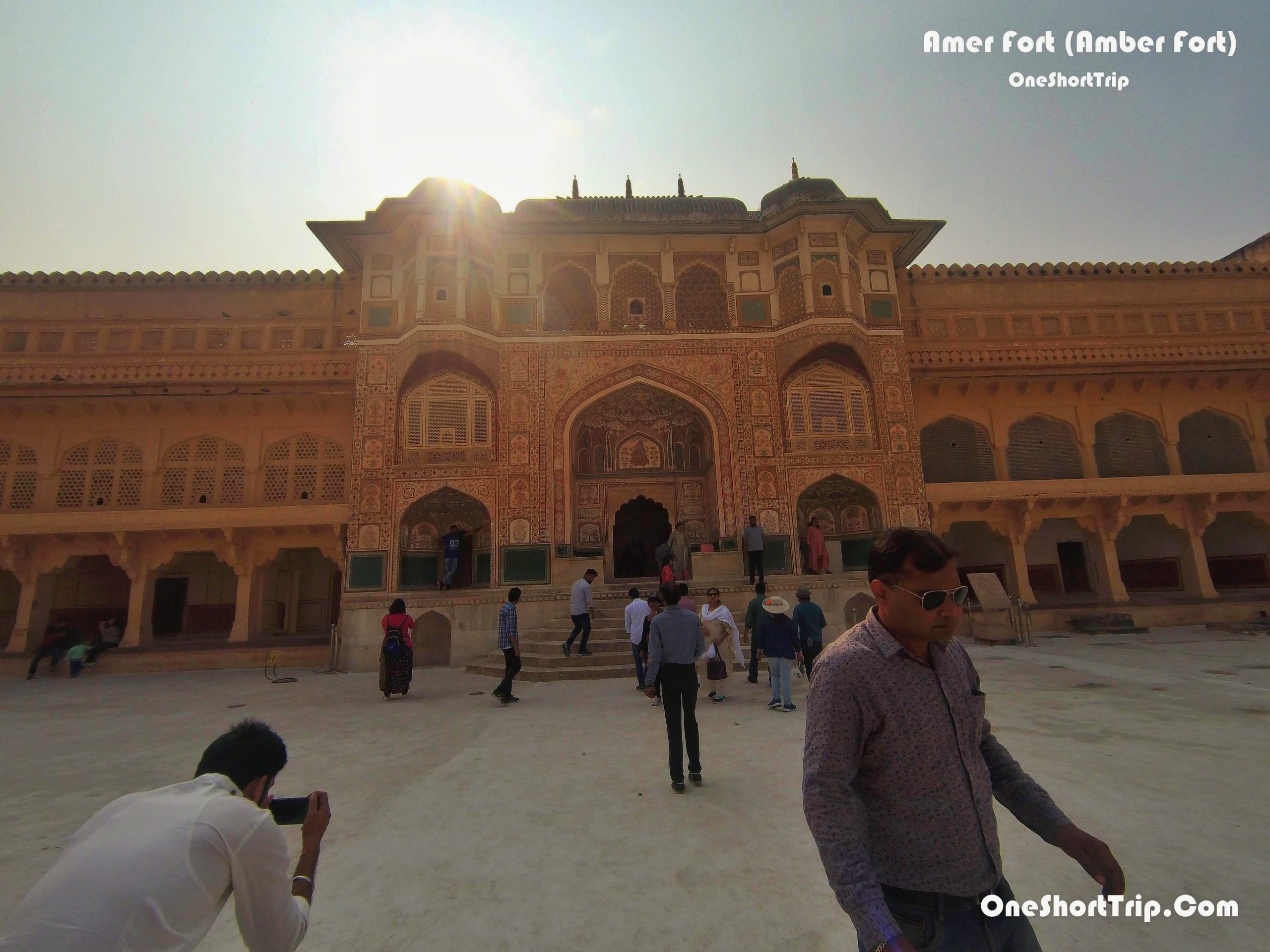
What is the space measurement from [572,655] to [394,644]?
2.92 m

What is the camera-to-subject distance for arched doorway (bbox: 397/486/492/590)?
Result: 1352 cm

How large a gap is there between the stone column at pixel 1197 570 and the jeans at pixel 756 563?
11130 mm


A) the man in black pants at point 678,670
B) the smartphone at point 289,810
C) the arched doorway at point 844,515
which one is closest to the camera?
the smartphone at point 289,810

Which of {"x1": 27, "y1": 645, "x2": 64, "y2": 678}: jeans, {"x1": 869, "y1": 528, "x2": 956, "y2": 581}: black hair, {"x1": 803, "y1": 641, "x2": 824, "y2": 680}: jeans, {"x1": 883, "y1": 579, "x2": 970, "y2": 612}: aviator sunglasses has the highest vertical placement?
{"x1": 869, "y1": 528, "x2": 956, "y2": 581}: black hair

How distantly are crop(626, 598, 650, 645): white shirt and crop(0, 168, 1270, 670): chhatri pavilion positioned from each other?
446 centimetres

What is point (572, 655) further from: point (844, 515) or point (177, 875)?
point (177, 875)

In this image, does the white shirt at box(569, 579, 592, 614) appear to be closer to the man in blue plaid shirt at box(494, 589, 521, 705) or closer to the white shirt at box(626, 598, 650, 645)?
the white shirt at box(626, 598, 650, 645)

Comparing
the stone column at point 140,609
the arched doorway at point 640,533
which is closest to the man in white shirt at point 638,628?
the arched doorway at point 640,533

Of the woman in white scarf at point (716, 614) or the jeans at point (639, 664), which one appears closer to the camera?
the woman in white scarf at point (716, 614)

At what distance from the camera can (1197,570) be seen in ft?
49.2

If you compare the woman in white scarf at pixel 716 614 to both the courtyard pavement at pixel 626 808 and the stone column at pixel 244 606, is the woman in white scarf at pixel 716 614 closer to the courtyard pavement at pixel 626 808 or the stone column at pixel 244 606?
the courtyard pavement at pixel 626 808

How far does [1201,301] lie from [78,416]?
28.7 meters

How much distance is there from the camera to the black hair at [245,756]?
1615 millimetres

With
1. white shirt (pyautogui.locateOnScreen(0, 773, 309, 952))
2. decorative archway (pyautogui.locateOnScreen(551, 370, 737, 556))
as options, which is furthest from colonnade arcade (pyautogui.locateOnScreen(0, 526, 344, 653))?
white shirt (pyautogui.locateOnScreen(0, 773, 309, 952))
